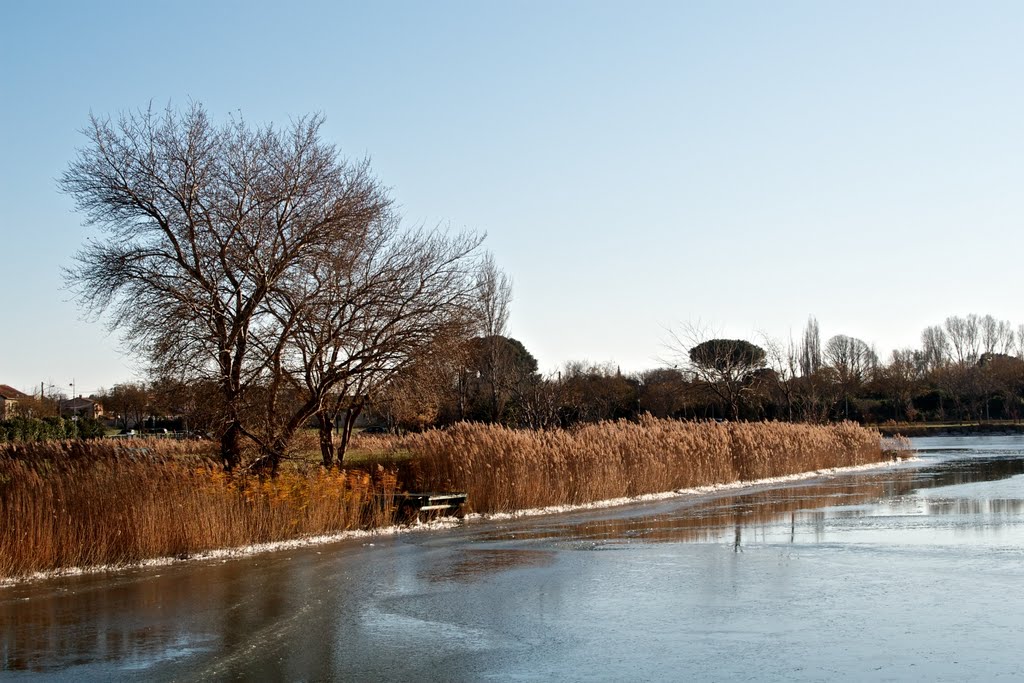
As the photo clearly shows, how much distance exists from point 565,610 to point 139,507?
7613 millimetres

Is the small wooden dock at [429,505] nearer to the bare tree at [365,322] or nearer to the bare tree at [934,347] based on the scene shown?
the bare tree at [365,322]

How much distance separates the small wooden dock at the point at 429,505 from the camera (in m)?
21.2

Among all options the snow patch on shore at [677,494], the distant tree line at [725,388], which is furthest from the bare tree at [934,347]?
the snow patch on shore at [677,494]

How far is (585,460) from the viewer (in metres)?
25.9

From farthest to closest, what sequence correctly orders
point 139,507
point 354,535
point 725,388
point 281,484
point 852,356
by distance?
point 852,356 → point 725,388 → point 354,535 → point 281,484 → point 139,507

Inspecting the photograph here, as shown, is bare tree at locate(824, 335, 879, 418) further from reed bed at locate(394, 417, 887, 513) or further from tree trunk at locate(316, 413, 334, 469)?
tree trunk at locate(316, 413, 334, 469)

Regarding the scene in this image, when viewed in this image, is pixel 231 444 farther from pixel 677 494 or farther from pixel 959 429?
pixel 959 429

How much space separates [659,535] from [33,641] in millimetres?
11063

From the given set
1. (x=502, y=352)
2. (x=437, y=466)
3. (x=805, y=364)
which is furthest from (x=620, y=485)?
(x=805, y=364)

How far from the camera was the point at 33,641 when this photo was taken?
34.1 ft

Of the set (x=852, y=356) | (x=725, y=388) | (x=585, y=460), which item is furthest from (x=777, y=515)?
(x=852, y=356)

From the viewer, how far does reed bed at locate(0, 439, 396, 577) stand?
1460cm

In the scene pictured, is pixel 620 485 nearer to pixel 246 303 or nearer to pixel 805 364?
pixel 246 303

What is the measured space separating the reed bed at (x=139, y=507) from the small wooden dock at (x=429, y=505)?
103 cm
